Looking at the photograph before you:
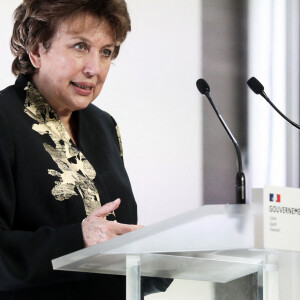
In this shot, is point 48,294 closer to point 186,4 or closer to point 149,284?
point 149,284

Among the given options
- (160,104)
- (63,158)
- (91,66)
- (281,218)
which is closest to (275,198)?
(281,218)

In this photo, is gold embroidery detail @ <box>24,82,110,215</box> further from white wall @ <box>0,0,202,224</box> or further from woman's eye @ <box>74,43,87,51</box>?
white wall @ <box>0,0,202,224</box>

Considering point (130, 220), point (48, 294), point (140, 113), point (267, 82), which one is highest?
point (267, 82)

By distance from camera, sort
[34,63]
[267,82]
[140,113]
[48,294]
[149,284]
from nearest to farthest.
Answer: [149,284] → [48,294] → [34,63] → [140,113] → [267,82]

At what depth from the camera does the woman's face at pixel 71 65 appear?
191cm

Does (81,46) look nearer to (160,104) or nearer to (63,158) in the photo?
(63,158)

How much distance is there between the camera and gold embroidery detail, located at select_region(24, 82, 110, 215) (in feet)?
5.82

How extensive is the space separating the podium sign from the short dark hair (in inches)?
35.7

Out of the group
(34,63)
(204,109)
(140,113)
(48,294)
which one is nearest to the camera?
(48,294)

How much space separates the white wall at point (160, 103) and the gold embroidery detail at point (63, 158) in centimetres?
51

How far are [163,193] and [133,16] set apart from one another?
65cm

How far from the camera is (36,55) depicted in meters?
1.94

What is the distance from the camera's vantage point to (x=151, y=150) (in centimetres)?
261

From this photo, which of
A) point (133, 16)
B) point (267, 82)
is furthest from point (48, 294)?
point (267, 82)
